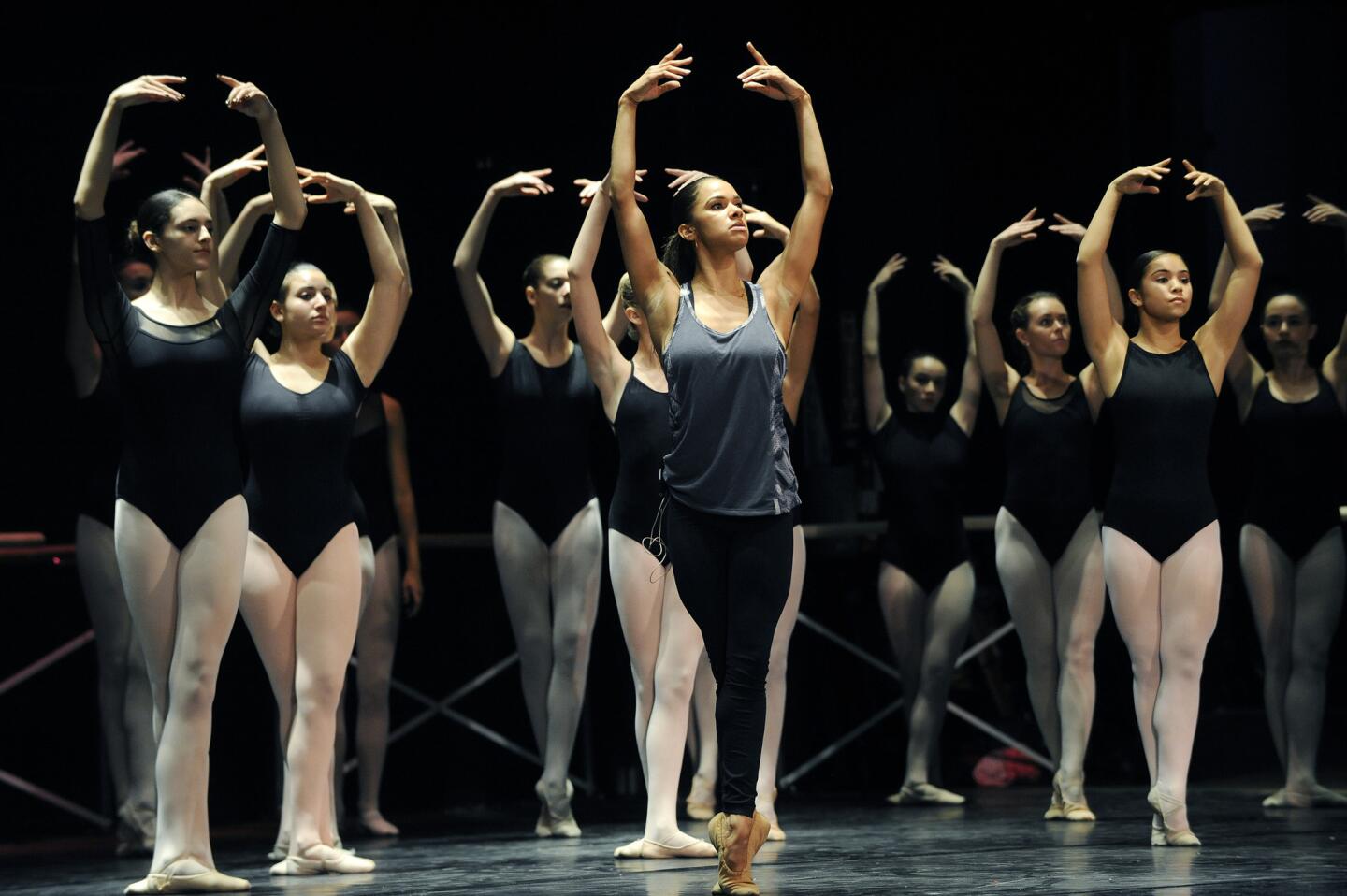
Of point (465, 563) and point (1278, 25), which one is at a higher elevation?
point (1278, 25)

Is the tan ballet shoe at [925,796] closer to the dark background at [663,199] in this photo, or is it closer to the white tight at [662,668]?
the dark background at [663,199]

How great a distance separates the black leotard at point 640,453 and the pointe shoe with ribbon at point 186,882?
60.7 inches

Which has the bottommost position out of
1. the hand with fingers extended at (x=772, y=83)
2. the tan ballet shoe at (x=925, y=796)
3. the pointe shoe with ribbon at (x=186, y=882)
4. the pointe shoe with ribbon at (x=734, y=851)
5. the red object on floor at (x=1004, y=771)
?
the red object on floor at (x=1004, y=771)

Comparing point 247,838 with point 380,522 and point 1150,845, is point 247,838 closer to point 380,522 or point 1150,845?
point 380,522

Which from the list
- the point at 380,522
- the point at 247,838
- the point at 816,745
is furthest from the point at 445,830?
the point at 816,745

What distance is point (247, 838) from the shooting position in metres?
6.34

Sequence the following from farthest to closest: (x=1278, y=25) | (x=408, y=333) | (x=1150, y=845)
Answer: (x=1278, y=25) → (x=408, y=333) → (x=1150, y=845)

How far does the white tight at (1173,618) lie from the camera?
5117 mm

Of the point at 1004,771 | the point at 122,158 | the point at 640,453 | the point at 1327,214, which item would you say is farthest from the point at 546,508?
the point at 1327,214

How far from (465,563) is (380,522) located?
1.25m

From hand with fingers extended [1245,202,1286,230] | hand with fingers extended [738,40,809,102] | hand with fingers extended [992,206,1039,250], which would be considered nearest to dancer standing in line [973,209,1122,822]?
hand with fingers extended [992,206,1039,250]

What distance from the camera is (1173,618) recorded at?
5.14 m

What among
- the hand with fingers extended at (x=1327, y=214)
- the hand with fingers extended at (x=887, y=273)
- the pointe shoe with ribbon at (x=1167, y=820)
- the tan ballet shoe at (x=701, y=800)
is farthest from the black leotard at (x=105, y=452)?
the hand with fingers extended at (x=1327, y=214)

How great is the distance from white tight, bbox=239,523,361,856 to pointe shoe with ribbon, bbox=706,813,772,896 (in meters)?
1.41
